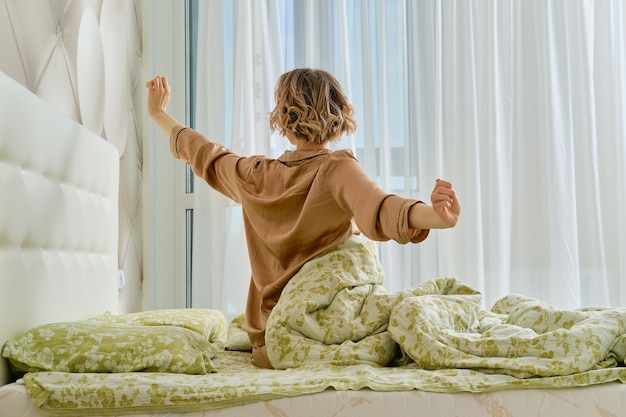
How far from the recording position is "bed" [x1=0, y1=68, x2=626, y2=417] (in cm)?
125

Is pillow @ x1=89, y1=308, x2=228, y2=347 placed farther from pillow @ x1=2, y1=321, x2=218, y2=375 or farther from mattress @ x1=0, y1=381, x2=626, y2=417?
mattress @ x1=0, y1=381, x2=626, y2=417

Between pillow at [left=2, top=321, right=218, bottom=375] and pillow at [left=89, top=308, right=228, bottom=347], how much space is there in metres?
0.25

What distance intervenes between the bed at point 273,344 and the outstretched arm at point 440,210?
0.70 feet

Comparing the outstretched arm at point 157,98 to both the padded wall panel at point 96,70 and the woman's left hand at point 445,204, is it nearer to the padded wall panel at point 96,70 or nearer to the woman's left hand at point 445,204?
the padded wall panel at point 96,70

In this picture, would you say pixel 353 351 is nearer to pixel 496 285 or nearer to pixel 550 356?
pixel 550 356

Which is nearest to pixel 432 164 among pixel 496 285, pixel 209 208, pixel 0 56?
pixel 496 285

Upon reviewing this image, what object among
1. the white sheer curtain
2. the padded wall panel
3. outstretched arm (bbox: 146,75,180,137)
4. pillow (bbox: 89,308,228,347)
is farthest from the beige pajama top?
the white sheer curtain

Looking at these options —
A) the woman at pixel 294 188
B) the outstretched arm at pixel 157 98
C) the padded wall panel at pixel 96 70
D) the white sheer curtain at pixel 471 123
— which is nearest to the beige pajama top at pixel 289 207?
the woman at pixel 294 188

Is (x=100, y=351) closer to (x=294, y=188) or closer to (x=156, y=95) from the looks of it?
(x=294, y=188)

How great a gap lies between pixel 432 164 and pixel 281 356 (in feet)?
4.94

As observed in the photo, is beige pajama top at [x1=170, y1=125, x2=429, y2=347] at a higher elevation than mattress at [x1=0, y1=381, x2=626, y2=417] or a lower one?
higher

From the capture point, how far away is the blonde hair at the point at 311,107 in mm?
1814

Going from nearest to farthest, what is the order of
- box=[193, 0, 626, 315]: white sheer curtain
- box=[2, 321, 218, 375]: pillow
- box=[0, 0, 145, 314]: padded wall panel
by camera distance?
box=[2, 321, 218, 375]: pillow, box=[0, 0, 145, 314]: padded wall panel, box=[193, 0, 626, 315]: white sheer curtain

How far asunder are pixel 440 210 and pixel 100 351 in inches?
27.3
